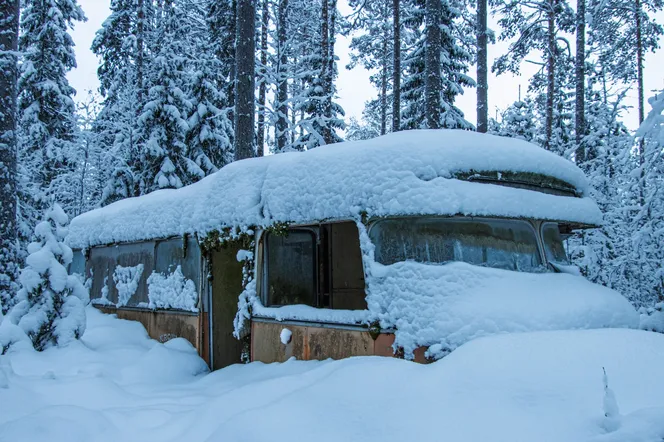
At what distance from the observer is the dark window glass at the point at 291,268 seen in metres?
6.24

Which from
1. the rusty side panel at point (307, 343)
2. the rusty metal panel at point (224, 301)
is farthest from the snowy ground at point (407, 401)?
the rusty metal panel at point (224, 301)

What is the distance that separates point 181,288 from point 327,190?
3.58 metres

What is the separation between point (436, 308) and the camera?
418 centimetres

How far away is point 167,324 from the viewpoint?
789 cm

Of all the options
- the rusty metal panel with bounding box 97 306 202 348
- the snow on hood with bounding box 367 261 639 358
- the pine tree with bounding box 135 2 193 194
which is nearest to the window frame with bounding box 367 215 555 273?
the snow on hood with bounding box 367 261 639 358

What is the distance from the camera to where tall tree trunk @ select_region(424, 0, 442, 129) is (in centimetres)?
1183

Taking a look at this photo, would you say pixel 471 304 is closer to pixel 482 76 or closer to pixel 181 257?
pixel 181 257

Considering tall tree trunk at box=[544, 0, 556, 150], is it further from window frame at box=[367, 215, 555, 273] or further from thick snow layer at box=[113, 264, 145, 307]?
thick snow layer at box=[113, 264, 145, 307]

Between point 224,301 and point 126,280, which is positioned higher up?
point 126,280

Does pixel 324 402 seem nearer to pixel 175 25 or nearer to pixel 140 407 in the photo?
pixel 140 407

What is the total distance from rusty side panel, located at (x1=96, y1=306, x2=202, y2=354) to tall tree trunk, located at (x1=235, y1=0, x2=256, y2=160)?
11.9 feet

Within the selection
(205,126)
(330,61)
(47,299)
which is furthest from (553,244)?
(330,61)

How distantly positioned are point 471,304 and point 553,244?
1726 millimetres

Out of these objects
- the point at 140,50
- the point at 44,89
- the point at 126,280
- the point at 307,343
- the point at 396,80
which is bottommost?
the point at 307,343
